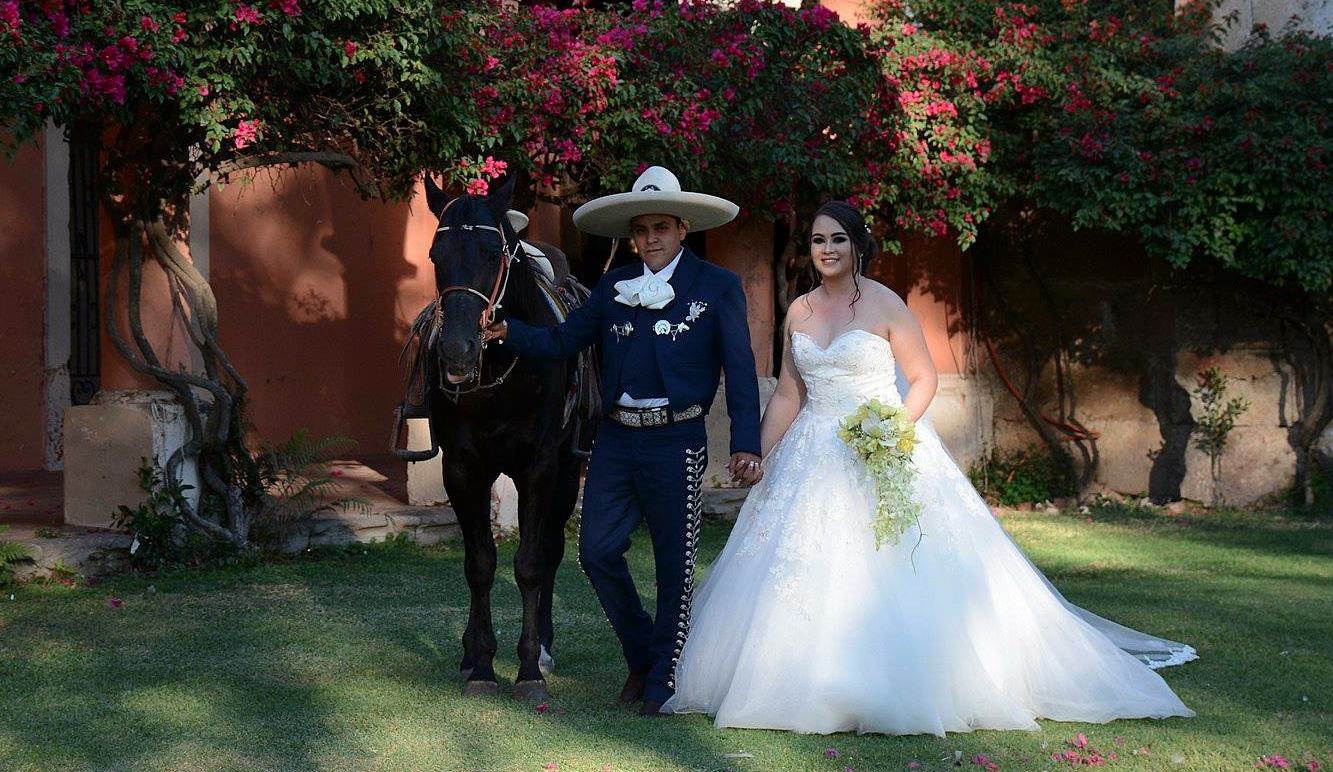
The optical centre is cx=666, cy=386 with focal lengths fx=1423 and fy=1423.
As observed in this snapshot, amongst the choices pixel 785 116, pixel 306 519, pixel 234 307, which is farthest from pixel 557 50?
pixel 234 307

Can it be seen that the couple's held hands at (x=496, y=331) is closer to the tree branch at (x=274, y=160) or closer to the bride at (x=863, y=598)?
the bride at (x=863, y=598)

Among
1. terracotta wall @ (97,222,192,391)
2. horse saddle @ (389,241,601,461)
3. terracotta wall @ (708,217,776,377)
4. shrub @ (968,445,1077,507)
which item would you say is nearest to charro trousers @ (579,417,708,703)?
horse saddle @ (389,241,601,461)

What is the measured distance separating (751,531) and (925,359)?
1.00 m

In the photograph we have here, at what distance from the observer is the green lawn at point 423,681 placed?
4941 millimetres

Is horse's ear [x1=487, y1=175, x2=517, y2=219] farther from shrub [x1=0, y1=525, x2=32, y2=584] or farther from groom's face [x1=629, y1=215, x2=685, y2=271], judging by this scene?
shrub [x1=0, y1=525, x2=32, y2=584]

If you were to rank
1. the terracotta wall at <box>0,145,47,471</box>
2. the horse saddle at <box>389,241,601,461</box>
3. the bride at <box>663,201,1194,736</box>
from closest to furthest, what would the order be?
the bride at <box>663,201,1194,736</box> < the horse saddle at <box>389,241,601,461</box> < the terracotta wall at <box>0,145,47,471</box>

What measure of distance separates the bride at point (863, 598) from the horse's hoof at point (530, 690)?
58cm

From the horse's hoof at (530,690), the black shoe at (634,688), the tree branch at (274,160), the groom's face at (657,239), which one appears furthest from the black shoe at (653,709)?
the tree branch at (274,160)

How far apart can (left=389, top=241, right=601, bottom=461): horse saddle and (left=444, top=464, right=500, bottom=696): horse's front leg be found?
0.84 ft

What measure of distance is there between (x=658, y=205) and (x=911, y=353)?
3.94ft

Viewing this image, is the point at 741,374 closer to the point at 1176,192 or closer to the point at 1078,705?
the point at 1078,705

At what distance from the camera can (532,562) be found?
5.89 metres

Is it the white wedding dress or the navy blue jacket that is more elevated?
the navy blue jacket

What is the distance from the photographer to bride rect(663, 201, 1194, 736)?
524cm
